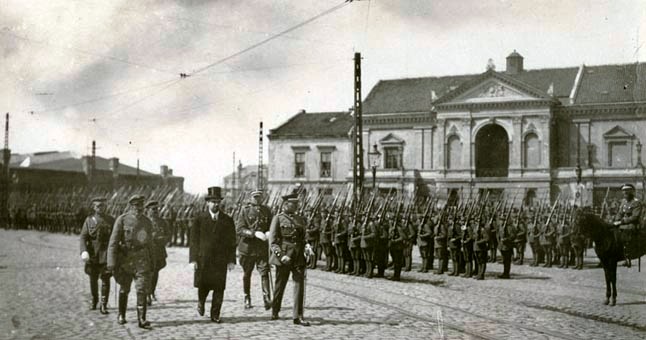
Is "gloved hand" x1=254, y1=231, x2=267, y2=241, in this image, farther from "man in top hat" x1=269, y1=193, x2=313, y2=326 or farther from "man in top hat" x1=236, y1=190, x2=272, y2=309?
"man in top hat" x1=269, y1=193, x2=313, y2=326

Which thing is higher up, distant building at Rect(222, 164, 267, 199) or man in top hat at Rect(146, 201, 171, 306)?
distant building at Rect(222, 164, 267, 199)

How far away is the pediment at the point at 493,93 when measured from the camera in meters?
40.1

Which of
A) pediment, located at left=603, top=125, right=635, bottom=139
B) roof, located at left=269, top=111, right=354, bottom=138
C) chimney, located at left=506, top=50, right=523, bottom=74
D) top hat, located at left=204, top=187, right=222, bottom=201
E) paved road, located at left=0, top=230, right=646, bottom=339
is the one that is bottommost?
paved road, located at left=0, top=230, right=646, bottom=339

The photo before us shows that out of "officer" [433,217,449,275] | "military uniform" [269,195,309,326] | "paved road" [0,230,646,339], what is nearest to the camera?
"paved road" [0,230,646,339]

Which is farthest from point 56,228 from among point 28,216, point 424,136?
point 424,136

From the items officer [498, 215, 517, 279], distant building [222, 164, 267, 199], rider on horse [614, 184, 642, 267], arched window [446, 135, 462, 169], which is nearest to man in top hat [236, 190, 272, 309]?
rider on horse [614, 184, 642, 267]

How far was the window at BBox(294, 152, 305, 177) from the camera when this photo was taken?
49.5m

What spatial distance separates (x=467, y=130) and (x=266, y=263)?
1295 inches

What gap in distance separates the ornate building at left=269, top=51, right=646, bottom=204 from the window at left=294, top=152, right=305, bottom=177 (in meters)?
5.19

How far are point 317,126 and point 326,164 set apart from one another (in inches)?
129

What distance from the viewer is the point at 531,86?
3947 cm

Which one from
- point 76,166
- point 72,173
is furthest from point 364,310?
point 76,166

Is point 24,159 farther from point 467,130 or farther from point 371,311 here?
point 371,311

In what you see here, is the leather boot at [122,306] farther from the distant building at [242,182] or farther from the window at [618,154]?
the window at [618,154]
